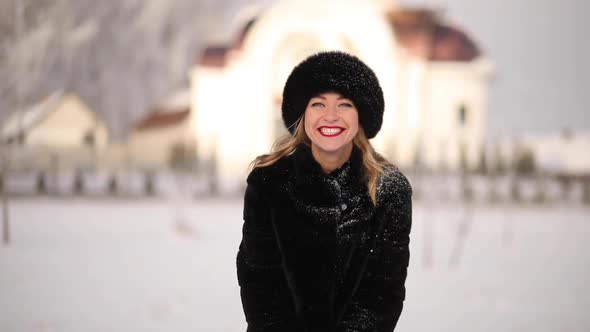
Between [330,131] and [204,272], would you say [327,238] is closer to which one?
[330,131]

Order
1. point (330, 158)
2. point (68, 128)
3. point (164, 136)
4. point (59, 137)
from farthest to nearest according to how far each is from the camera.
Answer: point (164, 136) < point (68, 128) < point (59, 137) < point (330, 158)

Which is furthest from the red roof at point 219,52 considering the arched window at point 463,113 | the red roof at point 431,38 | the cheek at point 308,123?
the cheek at point 308,123

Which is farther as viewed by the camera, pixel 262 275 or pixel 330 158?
pixel 330 158

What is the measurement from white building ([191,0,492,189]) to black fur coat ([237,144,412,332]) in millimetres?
12197

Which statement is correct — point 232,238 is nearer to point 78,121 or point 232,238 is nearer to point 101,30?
point 78,121

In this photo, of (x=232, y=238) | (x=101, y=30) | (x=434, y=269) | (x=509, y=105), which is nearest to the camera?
(x=434, y=269)

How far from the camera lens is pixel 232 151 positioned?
14992 mm

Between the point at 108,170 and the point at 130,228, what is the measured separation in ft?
23.9

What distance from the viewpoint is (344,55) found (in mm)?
2189

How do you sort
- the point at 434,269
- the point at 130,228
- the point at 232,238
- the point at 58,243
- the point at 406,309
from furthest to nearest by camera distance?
Result: 1. the point at 130,228
2. the point at 232,238
3. the point at 58,243
4. the point at 434,269
5. the point at 406,309

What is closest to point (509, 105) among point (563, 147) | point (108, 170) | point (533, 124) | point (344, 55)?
point (533, 124)

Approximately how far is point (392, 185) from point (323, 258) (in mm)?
402

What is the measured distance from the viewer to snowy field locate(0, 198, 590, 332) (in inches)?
174

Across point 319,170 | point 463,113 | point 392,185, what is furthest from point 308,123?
point 463,113
